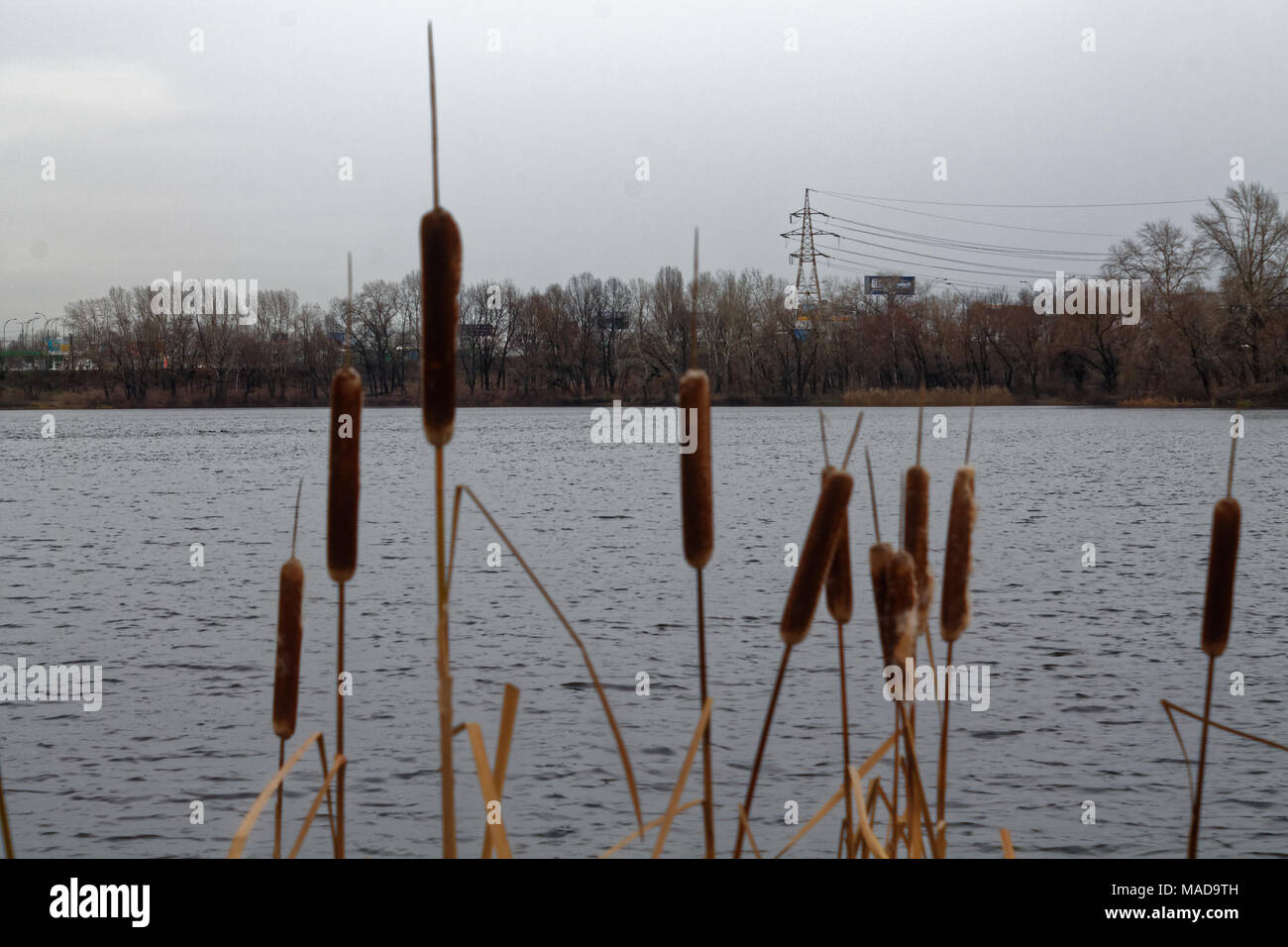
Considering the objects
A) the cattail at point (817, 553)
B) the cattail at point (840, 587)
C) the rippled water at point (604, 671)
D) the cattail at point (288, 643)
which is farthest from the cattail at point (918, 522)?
the rippled water at point (604, 671)

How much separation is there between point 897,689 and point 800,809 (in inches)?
282

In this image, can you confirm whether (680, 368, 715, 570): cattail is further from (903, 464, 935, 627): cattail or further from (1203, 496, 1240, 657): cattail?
(1203, 496, 1240, 657): cattail

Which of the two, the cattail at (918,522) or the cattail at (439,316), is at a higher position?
the cattail at (439,316)

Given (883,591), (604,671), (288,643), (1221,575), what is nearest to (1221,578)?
(1221,575)

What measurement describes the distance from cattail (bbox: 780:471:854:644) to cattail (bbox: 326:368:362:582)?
0.72m

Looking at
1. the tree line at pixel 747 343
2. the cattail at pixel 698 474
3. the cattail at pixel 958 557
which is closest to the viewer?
the cattail at pixel 698 474

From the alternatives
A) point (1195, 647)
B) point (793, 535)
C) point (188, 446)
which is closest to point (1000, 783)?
point (1195, 647)

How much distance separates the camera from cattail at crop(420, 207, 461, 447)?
5.05ft

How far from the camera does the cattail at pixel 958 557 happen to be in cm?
220

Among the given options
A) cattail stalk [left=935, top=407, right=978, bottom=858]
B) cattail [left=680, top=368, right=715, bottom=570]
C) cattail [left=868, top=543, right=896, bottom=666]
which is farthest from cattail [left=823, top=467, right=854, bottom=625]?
cattail [left=680, top=368, right=715, bottom=570]

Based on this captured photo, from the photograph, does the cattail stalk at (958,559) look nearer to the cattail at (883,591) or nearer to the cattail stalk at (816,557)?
the cattail at (883,591)

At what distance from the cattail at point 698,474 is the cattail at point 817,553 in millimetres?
154
